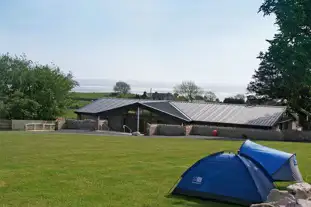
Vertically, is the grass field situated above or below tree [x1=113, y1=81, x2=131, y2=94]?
below

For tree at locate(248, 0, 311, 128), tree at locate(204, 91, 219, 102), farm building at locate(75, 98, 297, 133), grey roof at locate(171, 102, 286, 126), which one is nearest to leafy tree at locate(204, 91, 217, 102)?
tree at locate(204, 91, 219, 102)

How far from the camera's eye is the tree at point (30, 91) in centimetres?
6388

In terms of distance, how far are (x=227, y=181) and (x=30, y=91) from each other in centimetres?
6059

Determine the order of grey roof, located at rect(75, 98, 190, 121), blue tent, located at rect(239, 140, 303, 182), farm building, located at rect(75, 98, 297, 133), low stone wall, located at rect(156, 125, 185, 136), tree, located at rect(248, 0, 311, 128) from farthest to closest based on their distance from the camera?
grey roof, located at rect(75, 98, 190, 121) → farm building, located at rect(75, 98, 297, 133) → low stone wall, located at rect(156, 125, 185, 136) → blue tent, located at rect(239, 140, 303, 182) → tree, located at rect(248, 0, 311, 128)

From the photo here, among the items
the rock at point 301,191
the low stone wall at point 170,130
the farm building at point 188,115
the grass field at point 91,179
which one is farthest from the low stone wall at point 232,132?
the rock at point 301,191

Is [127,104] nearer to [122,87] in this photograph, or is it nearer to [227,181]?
[227,181]

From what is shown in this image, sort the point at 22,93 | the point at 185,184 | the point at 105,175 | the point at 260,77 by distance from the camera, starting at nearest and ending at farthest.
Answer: the point at 185,184 < the point at 105,175 < the point at 22,93 < the point at 260,77

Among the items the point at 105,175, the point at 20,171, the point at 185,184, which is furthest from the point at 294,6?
the point at 20,171

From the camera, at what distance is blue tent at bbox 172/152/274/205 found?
35.4ft

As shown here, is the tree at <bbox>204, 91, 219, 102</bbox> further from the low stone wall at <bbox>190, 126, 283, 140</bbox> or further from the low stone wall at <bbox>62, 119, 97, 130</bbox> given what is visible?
the low stone wall at <bbox>190, 126, 283, 140</bbox>

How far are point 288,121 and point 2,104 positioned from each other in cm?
4255

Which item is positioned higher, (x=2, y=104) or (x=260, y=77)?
(x=260, y=77)

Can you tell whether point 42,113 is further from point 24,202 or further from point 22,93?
point 24,202

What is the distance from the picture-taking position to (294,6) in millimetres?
13289
